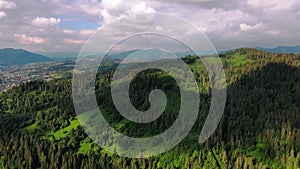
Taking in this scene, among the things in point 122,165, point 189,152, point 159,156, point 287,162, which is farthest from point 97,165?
point 287,162

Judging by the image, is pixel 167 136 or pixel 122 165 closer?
pixel 122 165

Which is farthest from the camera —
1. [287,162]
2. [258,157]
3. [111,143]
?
[111,143]

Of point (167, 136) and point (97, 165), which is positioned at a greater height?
point (167, 136)

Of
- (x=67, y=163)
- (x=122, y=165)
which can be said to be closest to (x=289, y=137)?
(x=122, y=165)

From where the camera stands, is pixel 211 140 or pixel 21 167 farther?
pixel 211 140

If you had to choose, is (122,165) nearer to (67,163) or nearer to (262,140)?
(67,163)

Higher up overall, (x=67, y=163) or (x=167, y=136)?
(x=167, y=136)

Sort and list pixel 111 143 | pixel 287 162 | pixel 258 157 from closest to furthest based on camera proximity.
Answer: pixel 287 162 < pixel 258 157 < pixel 111 143

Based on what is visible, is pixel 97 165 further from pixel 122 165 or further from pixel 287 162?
pixel 287 162

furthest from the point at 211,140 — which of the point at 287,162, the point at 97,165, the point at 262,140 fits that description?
the point at 97,165
